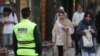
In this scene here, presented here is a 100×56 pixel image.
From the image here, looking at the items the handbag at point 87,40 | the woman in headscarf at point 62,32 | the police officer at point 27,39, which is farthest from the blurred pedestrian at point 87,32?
the police officer at point 27,39

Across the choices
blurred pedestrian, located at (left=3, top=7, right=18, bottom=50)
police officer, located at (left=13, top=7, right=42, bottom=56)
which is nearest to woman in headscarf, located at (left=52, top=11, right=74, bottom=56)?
blurred pedestrian, located at (left=3, top=7, right=18, bottom=50)

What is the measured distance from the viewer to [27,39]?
8.93 m

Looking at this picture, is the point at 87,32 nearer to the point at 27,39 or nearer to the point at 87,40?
the point at 87,40

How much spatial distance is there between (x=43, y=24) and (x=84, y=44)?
9.50 m

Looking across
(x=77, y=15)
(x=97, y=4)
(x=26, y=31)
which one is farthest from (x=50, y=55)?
(x=26, y=31)

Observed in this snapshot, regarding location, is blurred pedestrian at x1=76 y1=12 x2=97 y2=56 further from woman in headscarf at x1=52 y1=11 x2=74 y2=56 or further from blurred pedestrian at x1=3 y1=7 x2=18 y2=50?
blurred pedestrian at x1=3 y1=7 x2=18 y2=50

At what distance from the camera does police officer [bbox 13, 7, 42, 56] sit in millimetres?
8828

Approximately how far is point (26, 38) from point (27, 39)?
28 mm

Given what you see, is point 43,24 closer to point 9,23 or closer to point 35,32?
point 9,23

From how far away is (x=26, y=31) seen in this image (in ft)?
29.3

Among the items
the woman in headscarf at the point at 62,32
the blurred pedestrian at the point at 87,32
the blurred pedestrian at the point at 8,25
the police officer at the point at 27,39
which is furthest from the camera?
the blurred pedestrian at the point at 8,25

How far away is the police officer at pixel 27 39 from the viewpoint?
8828 mm

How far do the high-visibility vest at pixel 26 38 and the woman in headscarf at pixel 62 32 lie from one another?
17.2 ft

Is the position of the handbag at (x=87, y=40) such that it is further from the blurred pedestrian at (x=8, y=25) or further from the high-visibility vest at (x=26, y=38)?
the blurred pedestrian at (x=8, y=25)
